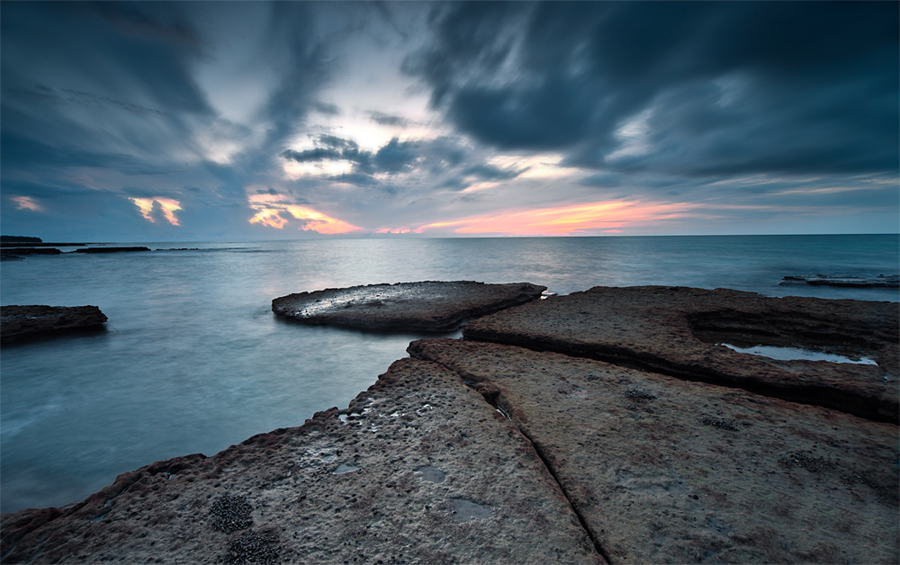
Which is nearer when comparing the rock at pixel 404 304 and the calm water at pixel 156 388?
the calm water at pixel 156 388

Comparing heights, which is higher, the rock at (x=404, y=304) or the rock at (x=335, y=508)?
the rock at (x=404, y=304)

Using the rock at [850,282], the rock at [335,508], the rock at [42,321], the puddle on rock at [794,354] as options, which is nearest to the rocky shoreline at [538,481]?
the rock at [335,508]

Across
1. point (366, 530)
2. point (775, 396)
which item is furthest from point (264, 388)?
point (775, 396)

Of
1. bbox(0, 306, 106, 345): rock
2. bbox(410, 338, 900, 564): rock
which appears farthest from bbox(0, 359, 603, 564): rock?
bbox(0, 306, 106, 345): rock

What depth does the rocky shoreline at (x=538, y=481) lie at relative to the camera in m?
1.98

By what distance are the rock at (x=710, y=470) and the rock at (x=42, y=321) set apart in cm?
1006

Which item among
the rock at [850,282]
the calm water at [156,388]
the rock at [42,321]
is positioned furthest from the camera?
the rock at [850,282]

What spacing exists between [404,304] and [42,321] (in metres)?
8.03

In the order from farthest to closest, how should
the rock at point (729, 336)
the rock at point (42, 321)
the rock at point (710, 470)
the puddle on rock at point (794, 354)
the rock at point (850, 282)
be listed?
1. the rock at point (850, 282)
2. the rock at point (42, 321)
3. the puddle on rock at point (794, 354)
4. the rock at point (729, 336)
5. the rock at point (710, 470)

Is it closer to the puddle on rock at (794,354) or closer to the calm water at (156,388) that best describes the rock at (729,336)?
the puddle on rock at (794,354)

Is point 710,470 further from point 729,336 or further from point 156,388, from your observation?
point 156,388

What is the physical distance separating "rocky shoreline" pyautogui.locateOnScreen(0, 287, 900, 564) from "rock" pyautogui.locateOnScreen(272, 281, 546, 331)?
3664 millimetres

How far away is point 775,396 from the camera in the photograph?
3.87 meters


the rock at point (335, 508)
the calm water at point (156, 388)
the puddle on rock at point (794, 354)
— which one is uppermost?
the rock at point (335, 508)
